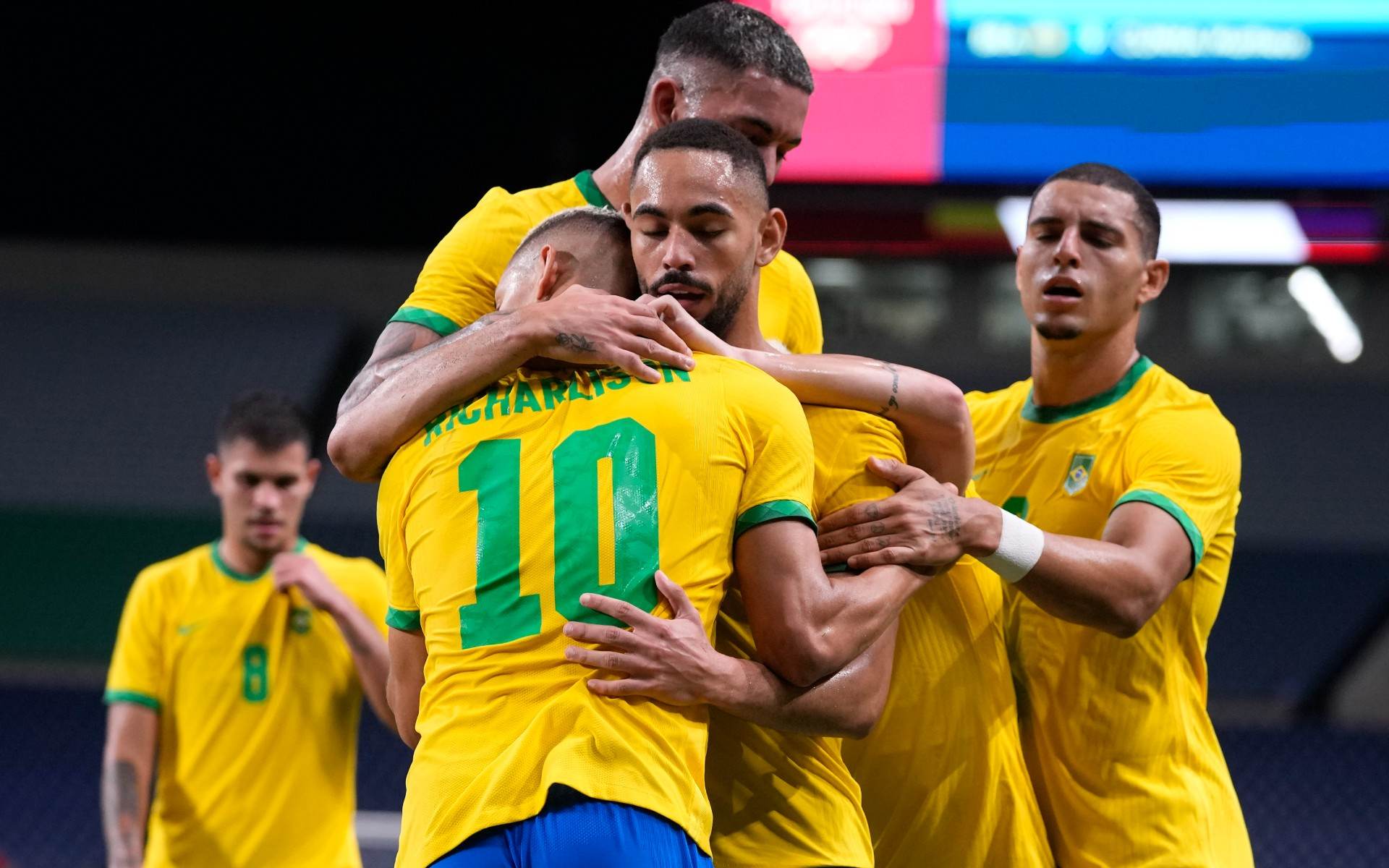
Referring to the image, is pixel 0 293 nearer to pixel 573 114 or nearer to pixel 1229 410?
pixel 573 114

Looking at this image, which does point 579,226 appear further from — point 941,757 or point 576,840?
point 941,757

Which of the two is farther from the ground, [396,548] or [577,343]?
[577,343]

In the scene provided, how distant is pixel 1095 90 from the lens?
8273 mm

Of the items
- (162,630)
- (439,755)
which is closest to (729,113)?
(439,755)

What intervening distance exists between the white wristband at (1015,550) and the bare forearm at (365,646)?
101 inches

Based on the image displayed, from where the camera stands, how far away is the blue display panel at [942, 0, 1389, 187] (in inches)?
322

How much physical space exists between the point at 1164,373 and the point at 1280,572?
9666 millimetres

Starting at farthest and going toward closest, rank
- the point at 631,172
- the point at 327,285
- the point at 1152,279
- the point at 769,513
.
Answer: the point at 327,285, the point at 1152,279, the point at 631,172, the point at 769,513

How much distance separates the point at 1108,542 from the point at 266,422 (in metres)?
3.10

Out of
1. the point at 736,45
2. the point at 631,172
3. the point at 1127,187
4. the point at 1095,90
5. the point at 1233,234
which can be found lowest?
the point at 631,172

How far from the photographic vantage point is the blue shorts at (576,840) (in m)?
1.98

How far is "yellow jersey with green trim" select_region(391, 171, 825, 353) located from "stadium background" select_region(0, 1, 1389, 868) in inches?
352

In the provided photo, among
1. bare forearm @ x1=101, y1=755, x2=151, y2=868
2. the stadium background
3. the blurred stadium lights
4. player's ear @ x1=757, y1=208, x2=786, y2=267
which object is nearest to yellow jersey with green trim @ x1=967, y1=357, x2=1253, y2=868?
player's ear @ x1=757, y1=208, x2=786, y2=267

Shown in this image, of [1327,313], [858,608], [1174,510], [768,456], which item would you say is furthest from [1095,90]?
[1327,313]
